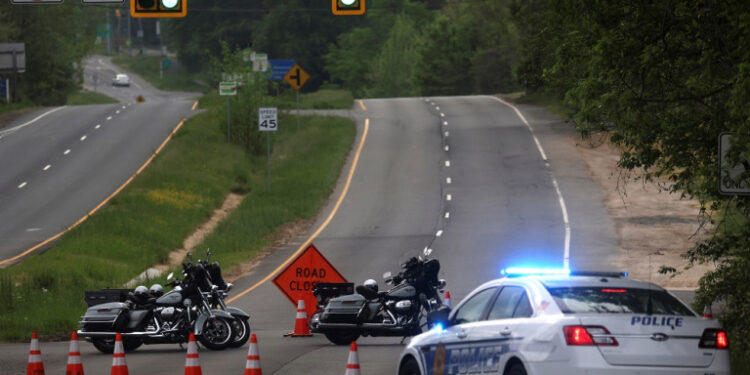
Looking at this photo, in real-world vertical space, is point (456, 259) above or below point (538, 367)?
below

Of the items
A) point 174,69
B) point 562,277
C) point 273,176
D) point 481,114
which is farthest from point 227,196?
point 174,69

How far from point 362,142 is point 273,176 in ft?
25.9

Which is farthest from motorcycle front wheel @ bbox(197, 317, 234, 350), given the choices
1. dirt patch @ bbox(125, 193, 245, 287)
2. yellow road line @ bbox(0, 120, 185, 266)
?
yellow road line @ bbox(0, 120, 185, 266)

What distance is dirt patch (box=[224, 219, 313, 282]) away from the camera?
106 feet

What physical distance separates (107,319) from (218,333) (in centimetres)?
172

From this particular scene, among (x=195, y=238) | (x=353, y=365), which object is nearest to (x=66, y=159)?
(x=195, y=238)

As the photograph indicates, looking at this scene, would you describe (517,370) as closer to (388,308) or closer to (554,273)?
(554,273)

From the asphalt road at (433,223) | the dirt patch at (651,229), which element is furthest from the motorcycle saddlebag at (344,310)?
the dirt patch at (651,229)

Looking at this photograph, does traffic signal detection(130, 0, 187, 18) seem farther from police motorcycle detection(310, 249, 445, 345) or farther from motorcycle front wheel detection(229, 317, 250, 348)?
police motorcycle detection(310, 249, 445, 345)

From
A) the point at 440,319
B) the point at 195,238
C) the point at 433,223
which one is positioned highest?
the point at 440,319

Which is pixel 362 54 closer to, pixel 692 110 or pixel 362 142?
pixel 362 142

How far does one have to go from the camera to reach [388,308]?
60.9 feet

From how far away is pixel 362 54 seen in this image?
123438mm

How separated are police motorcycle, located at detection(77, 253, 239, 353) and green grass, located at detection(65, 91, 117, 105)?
9747 cm
